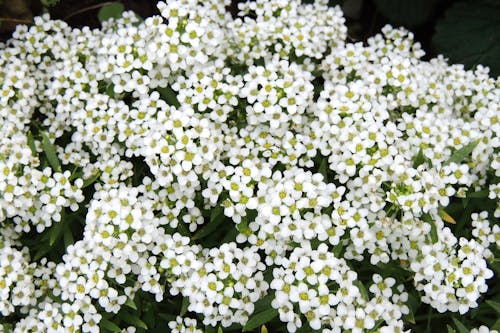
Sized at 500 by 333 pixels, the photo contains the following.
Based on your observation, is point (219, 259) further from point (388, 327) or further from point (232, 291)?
point (388, 327)

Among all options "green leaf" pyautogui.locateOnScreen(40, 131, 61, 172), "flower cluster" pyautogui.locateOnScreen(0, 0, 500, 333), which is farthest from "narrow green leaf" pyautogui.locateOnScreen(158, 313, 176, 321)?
"green leaf" pyautogui.locateOnScreen(40, 131, 61, 172)

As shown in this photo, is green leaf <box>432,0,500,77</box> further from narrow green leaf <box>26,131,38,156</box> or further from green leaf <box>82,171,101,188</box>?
narrow green leaf <box>26,131,38,156</box>

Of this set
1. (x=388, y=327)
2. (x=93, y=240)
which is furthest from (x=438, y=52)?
(x=93, y=240)

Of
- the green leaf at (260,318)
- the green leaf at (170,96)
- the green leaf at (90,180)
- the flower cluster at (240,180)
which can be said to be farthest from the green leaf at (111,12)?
→ the green leaf at (260,318)

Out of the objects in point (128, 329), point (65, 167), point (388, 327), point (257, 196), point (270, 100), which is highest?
point (270, 100)

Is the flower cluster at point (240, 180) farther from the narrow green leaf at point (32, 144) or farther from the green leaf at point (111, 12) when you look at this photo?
the green leaf at point (111, 12)
